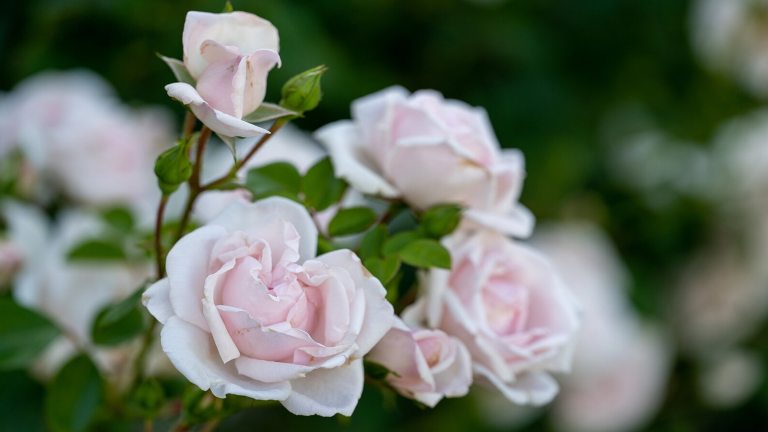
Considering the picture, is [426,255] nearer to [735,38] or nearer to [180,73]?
[180,73]

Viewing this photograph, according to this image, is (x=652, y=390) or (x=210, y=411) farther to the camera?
(x=652, y=390)

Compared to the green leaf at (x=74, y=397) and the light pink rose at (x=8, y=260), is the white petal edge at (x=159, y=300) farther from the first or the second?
the light pink rose at (x=8, y=260)

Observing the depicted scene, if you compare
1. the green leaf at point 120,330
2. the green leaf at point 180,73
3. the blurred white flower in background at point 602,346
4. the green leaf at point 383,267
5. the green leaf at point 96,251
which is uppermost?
the green leaf at point 180,73

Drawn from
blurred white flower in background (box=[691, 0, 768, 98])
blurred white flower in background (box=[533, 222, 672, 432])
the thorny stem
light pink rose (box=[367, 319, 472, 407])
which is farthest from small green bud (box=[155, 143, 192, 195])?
blurred white flower in background (box=[691, 0, 768, 98])

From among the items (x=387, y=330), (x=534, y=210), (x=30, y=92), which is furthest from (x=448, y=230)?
(x=534, y=210)

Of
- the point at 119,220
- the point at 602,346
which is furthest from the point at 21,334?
the point at 602,346

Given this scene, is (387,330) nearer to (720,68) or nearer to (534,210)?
(534,210)

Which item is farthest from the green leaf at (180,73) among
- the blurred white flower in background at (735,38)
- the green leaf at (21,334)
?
the blurred white flower in background at (735,38)
